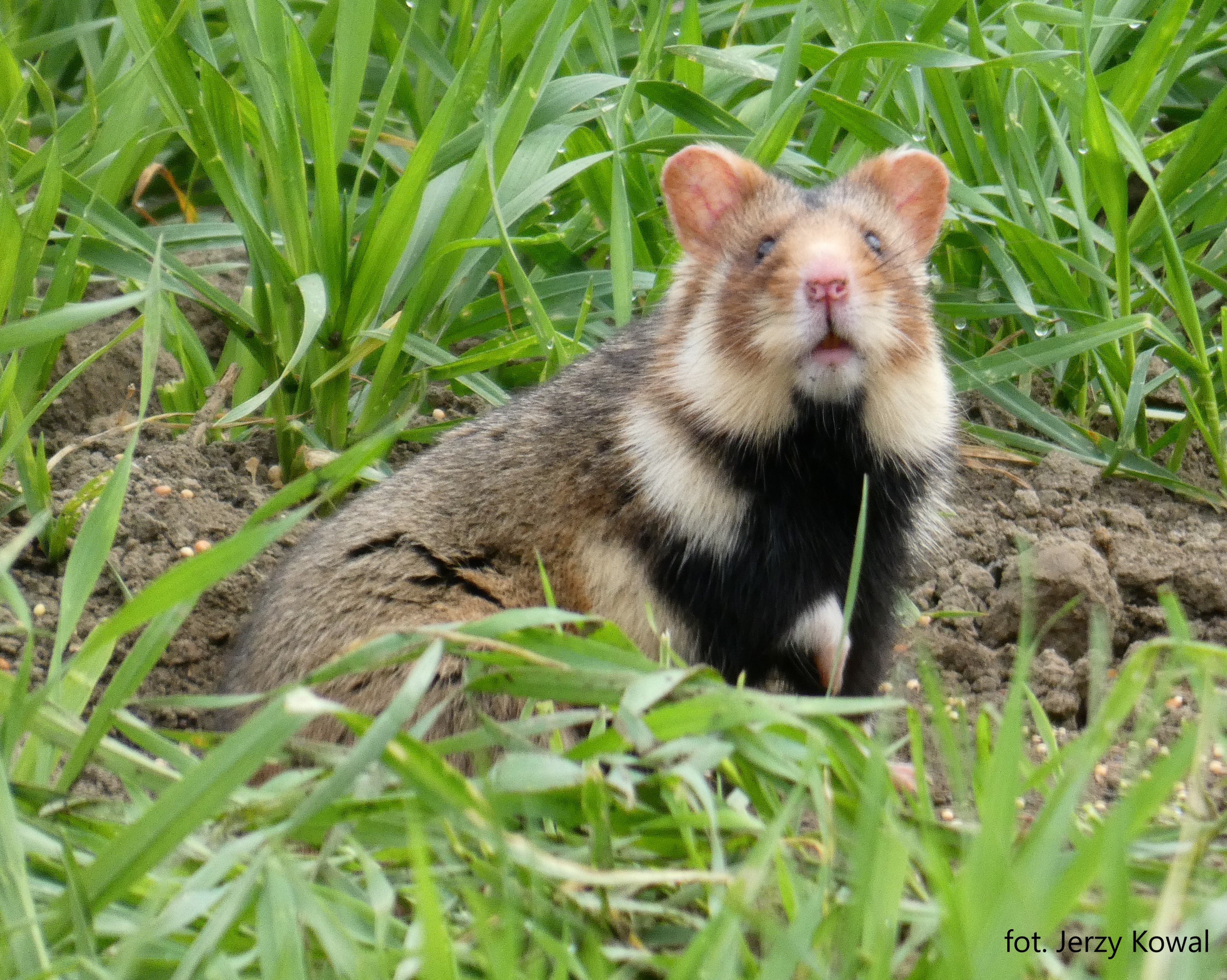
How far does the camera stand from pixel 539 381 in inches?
156

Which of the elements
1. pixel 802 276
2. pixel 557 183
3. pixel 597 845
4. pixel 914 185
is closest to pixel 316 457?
pixel 557 183

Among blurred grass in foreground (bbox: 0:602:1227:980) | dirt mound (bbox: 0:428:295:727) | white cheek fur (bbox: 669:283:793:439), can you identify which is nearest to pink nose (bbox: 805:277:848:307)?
white cheek fur (bbox: 669:283:793:439)

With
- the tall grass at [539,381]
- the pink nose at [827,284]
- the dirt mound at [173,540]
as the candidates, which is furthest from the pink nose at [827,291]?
the dirt mound at [173,540]

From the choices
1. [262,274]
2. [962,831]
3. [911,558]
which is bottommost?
[911,558]

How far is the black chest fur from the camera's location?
2900 millimetres

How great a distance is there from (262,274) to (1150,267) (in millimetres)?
2496

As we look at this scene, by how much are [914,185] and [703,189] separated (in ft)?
1.60

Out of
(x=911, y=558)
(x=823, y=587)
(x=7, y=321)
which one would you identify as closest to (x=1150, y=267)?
(x=911, y=558)

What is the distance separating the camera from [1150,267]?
13.7 ft

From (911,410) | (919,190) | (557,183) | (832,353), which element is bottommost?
(911,410)

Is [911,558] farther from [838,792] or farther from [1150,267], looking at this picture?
[1150,267]

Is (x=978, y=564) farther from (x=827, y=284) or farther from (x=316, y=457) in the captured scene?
(x=316, y=457)

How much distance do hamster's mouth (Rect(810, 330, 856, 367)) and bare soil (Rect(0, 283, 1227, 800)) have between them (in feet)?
2.84

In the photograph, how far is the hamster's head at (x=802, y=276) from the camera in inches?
110
